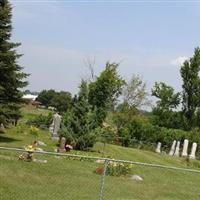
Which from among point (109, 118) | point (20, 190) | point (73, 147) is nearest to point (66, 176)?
point (20, 190)

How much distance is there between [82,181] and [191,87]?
36.6m

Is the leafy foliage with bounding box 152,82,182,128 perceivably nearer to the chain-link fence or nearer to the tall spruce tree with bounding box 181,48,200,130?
the tall spruce tree with bounding box 181,48,200,130

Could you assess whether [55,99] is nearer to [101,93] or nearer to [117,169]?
[101,93]

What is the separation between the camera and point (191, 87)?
167 feet

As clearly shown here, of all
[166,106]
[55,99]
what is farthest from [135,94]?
[55,99]

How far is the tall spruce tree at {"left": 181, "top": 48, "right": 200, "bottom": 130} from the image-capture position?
50.7 meters

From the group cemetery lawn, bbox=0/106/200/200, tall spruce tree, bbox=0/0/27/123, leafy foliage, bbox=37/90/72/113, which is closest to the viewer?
cemetery lawn, bbox=0/106/200/200

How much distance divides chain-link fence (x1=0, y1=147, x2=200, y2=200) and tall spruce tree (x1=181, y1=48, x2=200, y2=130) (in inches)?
1139

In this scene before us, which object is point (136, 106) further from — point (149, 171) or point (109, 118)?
point (149, 171)

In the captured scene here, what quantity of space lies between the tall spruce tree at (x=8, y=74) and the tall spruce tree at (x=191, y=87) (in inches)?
1007

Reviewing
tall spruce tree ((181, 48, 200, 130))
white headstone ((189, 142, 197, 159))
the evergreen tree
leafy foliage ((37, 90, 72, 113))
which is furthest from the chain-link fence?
leafy foliage ((37, 90, 72, 113))

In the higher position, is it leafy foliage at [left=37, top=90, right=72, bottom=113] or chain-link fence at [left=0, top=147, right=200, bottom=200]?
leafy foliage at [left=37, top=90, right=72, bottom=113]

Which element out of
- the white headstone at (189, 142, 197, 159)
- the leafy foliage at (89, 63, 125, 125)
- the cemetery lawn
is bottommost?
the cemetery lawn

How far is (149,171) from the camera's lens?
22.4m
